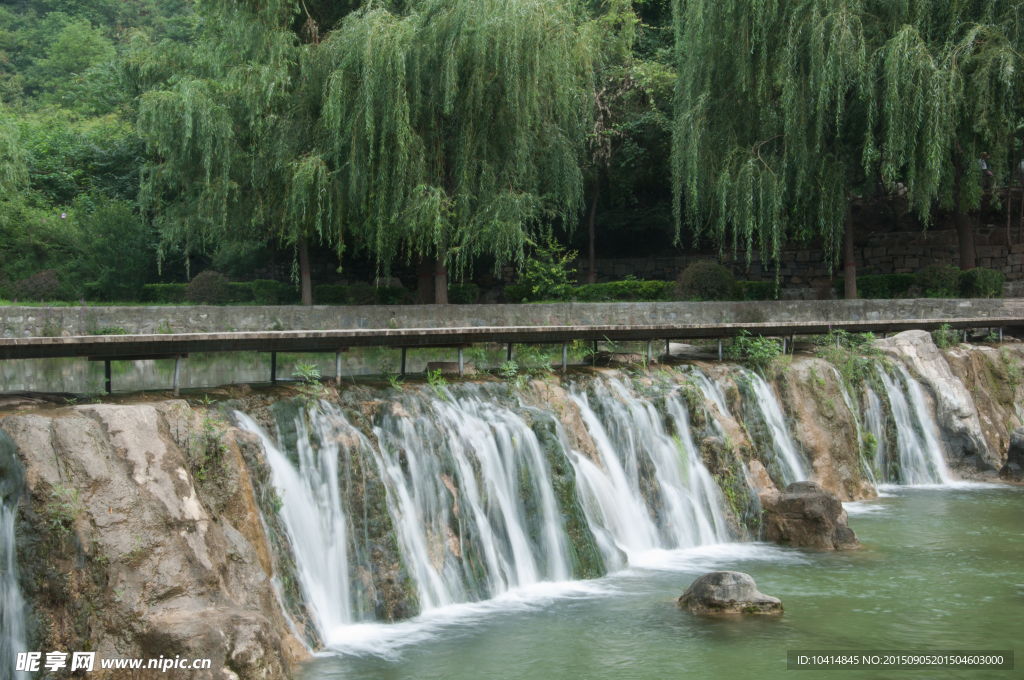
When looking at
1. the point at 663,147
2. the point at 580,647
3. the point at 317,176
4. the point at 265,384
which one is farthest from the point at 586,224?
the point at 580,647

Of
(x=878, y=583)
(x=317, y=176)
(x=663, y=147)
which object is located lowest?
(x=878, y=583)

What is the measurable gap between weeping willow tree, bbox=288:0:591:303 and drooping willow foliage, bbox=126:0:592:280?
3 cm

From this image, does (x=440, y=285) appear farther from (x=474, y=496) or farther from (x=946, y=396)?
(x=474, y=496)

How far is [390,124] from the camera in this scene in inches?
679

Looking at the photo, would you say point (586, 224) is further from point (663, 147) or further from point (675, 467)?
point (675, 467)

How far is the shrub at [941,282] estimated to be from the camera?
71.3 feet

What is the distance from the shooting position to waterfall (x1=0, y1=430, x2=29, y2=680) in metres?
5.51

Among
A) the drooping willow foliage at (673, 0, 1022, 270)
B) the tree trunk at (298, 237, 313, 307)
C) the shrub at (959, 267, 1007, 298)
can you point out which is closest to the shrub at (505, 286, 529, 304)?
the tree trunk at (298, 237, 313, 307)

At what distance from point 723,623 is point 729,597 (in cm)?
29

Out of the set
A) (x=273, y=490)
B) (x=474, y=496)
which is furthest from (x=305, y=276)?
(x=273, y=490)

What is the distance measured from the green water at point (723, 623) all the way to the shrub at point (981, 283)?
1263 centimetres

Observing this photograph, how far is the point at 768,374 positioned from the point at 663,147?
49.8 ft

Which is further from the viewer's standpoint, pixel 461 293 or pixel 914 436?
pixel 461 293

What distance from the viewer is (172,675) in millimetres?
5324
